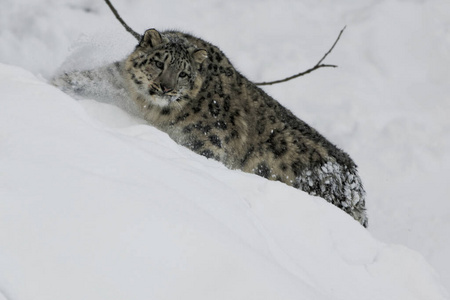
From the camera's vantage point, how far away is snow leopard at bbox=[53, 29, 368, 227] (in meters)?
6.11

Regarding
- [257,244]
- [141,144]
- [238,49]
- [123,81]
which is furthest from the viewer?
[238,49]

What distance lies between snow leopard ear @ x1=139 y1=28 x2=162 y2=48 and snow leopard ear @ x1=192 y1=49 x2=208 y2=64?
0.30 m

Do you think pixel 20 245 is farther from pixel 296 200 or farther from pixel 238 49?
pixel 238 49

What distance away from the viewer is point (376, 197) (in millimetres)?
7605

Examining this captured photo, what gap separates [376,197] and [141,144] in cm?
458

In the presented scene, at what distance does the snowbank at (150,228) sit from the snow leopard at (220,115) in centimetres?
236

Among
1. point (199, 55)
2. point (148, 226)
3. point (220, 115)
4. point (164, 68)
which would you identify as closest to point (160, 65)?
point (164, 68)

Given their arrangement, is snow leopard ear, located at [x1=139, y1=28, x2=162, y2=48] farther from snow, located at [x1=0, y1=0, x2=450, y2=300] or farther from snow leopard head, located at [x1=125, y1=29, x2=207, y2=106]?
snow, located at [x1=0, y1=0, x2=450, y2=300]

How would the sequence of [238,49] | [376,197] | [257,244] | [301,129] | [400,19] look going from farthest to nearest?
[400,19] → [238,49] → [376,197] → [301,129] → [257,244]

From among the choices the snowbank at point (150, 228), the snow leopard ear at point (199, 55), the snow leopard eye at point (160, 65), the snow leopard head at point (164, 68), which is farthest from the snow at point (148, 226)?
the snow leopard ear at point (199, 55)

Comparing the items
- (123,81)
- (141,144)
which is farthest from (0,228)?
(123,81)

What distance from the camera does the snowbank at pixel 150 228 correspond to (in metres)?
2.47

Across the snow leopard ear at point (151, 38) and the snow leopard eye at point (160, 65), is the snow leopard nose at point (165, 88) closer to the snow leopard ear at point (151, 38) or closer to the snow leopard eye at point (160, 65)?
the snow leopard eye at point (160, 65)

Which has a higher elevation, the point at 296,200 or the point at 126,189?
the point at 296,200
